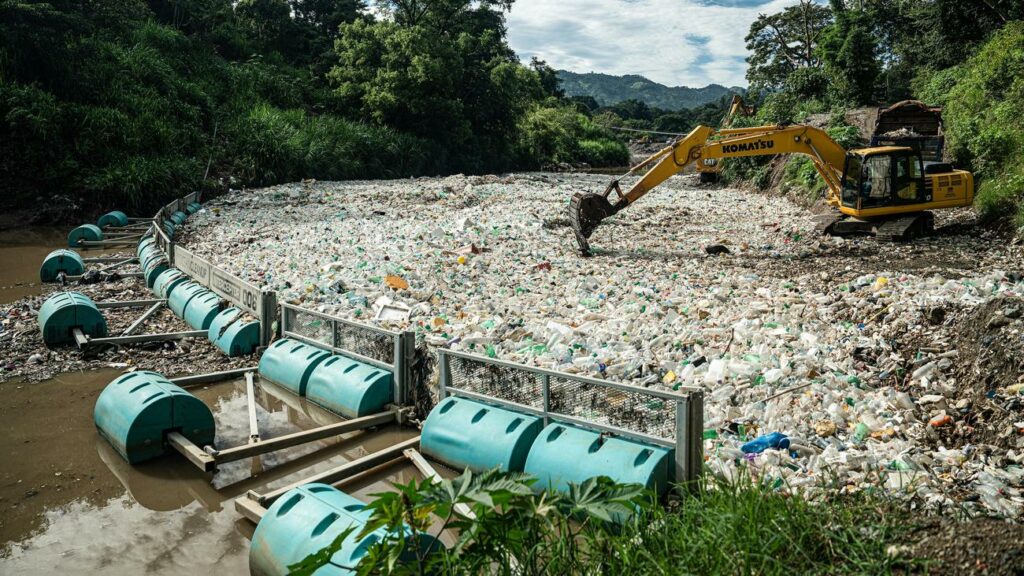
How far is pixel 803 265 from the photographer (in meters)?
9.18

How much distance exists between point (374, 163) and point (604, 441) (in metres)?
22.3

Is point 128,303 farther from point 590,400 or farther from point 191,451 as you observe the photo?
point 590,400

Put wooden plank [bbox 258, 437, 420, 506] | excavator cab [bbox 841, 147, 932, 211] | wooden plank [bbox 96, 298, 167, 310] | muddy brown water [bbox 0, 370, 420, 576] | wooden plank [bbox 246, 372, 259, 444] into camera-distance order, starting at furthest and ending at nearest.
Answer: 1. excavator cab [bbox 841, 147, 932, 211]
2. wooden plank [bbox 96, 298, 167, 310]
3. wooden plank [bbox 246, 372, 259, 444]
4. wooden plank [bbox 258, 437, 420, 506]
5. muddy brown water [bbox 0, 370, 420, 576]

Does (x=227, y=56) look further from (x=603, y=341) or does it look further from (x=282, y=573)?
(x=282, y=573)

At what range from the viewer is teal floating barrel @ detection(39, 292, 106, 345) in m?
6.92

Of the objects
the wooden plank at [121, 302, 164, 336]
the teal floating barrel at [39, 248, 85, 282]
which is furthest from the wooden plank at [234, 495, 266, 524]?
the teal floating barrel at [39, 248, 85, 282]

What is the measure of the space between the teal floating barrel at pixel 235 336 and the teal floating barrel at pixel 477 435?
311 centimetres

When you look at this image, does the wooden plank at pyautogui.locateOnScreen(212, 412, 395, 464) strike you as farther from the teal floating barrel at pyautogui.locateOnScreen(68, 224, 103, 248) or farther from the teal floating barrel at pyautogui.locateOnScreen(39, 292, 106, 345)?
the teal floating barrel at pyautogui.locateOnScreen(68, 224, 103, 248)

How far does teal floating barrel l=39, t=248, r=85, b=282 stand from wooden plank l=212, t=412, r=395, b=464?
7117mm

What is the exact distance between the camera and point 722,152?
1062 cm

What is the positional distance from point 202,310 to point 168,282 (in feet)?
5.95

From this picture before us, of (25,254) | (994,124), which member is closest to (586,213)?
(994,124)

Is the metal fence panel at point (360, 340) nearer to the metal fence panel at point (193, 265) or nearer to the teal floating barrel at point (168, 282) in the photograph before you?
the metal fence panel at point (193, 265)

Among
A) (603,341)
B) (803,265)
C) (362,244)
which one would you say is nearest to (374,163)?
(362,244)
